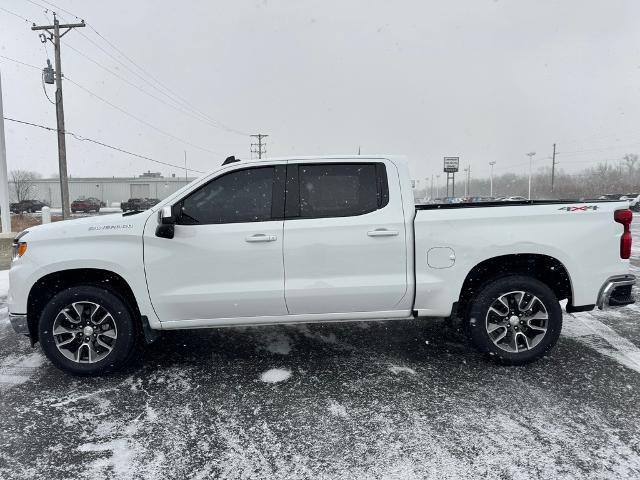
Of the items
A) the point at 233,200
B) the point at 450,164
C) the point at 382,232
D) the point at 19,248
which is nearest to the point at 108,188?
the point at 450,164

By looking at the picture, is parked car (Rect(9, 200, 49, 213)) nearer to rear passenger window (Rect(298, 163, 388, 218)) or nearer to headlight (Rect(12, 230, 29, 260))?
headlight (Rect(12, 230, 29, 260))

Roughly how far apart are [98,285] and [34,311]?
66 centimetres

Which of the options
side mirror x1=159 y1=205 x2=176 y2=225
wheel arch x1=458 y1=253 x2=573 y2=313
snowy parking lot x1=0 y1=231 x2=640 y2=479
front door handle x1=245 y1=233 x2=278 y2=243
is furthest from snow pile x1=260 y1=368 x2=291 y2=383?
wheel arch x1=458 y1=253 x2=573 y2=313

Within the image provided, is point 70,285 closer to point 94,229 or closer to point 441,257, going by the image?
point 94,229

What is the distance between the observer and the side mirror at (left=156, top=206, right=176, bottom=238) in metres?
3.78

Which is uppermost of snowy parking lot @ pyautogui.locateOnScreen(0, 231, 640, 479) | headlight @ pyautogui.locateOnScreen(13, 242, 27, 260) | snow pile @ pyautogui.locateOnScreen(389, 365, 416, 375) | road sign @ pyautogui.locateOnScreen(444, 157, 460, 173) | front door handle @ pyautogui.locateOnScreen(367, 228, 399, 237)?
road sign @ pyautogui.locateOnScreen(444, 157, 460, 173)

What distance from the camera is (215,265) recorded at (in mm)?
3900

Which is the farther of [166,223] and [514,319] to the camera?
[514,319]

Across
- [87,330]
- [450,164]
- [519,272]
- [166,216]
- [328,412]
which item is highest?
[450,164]

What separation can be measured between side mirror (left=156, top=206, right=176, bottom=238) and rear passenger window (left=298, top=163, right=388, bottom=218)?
110 cm

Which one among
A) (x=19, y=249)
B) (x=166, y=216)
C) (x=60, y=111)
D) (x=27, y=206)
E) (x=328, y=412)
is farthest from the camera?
(x=27, y=206)

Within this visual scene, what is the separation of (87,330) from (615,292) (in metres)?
4.67

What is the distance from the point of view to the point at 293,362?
4.36 meters

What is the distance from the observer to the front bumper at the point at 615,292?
402 centimetres
